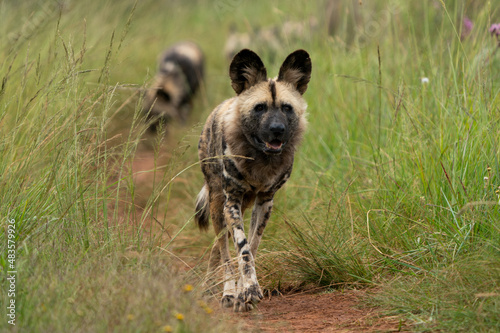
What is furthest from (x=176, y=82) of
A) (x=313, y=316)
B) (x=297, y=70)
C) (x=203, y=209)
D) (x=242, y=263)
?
(x=313, y=316)

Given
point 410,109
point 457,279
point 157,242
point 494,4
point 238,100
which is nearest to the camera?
point 457,279

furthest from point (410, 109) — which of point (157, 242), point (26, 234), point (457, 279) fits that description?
point (26, 234)

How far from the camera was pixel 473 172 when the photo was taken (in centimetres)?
326

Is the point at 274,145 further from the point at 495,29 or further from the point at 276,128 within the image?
the point at 495,29

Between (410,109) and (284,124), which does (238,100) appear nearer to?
(284,124)

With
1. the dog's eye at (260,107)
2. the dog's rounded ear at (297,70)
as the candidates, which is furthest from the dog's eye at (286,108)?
the dog's rounded ear at (297,70)

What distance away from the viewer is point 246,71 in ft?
12.1

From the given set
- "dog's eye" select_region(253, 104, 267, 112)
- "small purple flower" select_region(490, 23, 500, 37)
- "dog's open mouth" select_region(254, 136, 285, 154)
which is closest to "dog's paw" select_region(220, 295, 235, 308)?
"dog's open mouth" select_region(254, 136, 285, 154)

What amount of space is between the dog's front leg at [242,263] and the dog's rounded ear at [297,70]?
31.9 inches

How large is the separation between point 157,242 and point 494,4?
12.3ft

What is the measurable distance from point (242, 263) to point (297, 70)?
127 cm

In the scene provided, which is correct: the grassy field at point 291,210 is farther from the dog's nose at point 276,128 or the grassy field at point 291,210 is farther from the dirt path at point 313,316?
the dog's nose at point 276,128

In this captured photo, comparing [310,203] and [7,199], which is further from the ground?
[7,199]

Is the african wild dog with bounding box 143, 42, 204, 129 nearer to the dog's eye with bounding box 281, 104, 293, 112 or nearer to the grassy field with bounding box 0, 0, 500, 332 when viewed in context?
the grassy field with bounding box 0, 0, 500, 332
